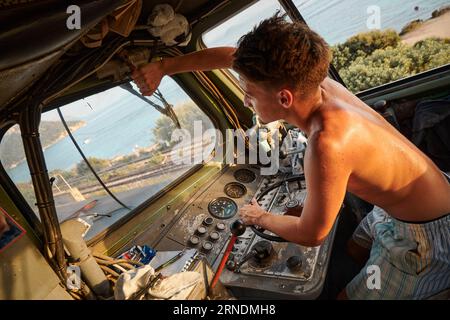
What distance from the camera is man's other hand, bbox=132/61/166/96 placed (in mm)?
1785

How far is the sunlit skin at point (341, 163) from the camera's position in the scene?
1.25 m

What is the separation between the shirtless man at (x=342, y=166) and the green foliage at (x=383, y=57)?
66.1 inches

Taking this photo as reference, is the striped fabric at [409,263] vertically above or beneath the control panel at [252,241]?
beneath

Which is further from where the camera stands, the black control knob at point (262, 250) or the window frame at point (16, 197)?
the black control knob at point (262, 250)

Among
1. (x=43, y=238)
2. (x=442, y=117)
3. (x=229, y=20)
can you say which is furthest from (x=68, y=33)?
(x=442, y=117)

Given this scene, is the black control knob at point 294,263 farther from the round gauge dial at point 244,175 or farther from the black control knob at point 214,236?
the round gauge dial at point 244,175

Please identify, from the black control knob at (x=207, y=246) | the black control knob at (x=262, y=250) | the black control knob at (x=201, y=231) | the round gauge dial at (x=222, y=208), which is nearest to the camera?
the black control knob at (x=262, y=250)

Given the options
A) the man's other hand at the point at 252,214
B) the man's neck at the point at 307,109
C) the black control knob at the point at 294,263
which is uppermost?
the man's neck at the point at 307,109

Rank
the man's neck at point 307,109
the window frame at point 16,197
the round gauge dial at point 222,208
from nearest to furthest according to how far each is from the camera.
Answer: the man's neck at point 307,109 → the window frame at point 16,197 → the round gauge dial at point 222,208

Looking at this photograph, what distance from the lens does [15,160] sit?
1.59 meters

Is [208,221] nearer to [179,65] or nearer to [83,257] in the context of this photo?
[83,257]

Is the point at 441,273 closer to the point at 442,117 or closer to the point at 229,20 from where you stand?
the point at 442,117

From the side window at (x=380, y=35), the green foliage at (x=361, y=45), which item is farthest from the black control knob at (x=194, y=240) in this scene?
the green foliage at (x=361, y=45)

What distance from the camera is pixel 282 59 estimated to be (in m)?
1.23
